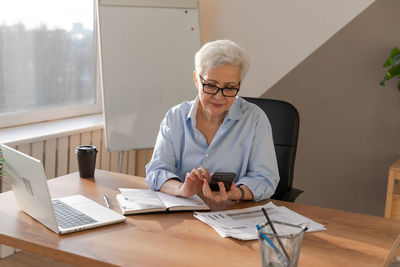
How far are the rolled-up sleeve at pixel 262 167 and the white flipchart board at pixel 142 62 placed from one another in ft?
4.23

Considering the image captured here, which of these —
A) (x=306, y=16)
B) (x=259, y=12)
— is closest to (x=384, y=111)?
(x=306, y=16)

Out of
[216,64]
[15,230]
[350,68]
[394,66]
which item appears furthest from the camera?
[350,68]

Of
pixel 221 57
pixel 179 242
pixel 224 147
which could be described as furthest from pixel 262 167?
pixel 179 242

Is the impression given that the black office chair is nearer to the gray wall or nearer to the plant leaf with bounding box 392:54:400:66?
the plant leaf with bounding box 392:54:400:66

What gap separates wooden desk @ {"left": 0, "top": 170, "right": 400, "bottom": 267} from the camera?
1.41m

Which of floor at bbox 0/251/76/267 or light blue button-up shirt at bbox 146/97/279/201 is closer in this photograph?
light blue button-up shirt at bbox 146/97/279/201

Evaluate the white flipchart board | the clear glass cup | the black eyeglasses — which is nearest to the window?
the white flipchart board

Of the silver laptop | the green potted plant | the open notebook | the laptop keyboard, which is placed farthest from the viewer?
the green potted plant

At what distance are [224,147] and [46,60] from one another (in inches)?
62.9

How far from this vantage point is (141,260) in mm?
1374

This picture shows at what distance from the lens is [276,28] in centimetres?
370

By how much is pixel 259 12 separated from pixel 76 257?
2.72 m

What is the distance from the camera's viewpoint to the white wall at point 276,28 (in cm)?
355

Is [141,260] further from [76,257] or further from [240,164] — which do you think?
[240,164]
